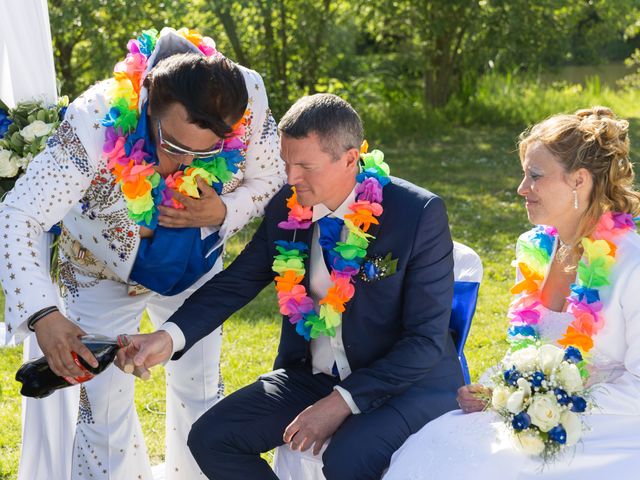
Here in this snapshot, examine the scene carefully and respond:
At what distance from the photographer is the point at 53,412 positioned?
150 inches

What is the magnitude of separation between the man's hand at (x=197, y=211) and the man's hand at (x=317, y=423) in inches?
30.7

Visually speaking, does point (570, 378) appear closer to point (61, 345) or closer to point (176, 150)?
point (176, 150)

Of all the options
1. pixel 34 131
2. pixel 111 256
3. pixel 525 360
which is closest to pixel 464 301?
pixel 525 360

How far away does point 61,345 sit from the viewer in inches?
116

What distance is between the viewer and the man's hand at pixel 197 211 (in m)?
3.36

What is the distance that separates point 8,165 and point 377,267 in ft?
4.74

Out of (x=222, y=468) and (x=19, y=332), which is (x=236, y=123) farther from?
(x=222, y=468)

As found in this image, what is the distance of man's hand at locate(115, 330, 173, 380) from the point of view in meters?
3.18

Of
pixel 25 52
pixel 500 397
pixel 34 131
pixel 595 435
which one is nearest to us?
pixel 500 397

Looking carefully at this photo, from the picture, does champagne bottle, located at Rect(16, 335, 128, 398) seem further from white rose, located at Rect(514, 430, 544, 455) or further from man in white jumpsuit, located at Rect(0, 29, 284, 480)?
white rose, located at Rect(514, 430, 544, 455)

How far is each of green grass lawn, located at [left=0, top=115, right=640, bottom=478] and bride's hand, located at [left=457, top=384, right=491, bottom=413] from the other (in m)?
1.96

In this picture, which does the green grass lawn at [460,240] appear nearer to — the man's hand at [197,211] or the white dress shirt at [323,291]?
the white dress shirt at [323,291]

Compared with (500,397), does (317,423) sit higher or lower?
lower

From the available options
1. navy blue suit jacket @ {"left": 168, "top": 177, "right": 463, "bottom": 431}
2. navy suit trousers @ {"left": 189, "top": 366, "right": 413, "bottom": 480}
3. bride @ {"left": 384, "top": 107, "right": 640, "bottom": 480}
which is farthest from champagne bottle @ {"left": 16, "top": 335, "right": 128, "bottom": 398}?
bride @ {"left": 384, "top": 107, "right": 640, "bottom": 480}
